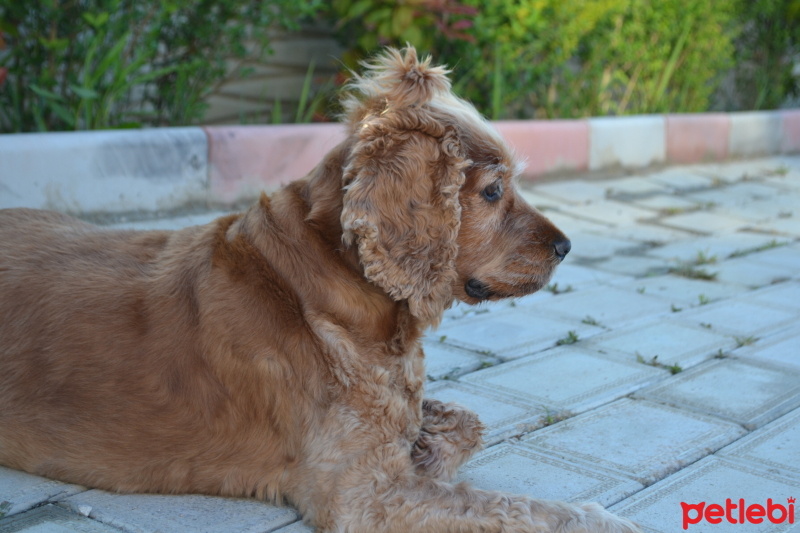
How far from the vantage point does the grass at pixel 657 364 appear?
423 cm

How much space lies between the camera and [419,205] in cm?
284

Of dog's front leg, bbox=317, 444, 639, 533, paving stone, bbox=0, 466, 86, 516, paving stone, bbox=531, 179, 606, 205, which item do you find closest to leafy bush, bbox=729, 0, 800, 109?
paving stone, bbox=531, 179, 606, 205

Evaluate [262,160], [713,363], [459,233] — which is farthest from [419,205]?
[262,160]

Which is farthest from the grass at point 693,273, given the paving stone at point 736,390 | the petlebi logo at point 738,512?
the petlebi logo at point 738,512

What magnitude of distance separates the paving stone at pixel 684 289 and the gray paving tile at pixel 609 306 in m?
0.10

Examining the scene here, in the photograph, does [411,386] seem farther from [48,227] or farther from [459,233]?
[48,227]

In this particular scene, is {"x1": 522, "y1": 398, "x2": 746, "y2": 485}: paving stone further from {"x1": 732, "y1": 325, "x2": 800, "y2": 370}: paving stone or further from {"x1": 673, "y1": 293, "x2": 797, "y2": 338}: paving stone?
{"x1": 673, "y1": 293, "x2": 797, "y2": 338}: paving stone

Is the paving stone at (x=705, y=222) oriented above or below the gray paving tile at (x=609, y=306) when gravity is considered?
above

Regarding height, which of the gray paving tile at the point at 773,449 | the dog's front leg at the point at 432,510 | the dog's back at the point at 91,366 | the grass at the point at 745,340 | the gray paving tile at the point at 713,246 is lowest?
the gray paving tile at the point at 773,449

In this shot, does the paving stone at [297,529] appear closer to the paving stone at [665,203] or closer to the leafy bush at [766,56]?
the paving stone at [665,203]

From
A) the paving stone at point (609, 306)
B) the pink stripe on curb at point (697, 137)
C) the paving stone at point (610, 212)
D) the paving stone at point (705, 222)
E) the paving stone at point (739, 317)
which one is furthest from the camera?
the pink stripe on curb at point (697, 137)

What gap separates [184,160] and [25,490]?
342 cm

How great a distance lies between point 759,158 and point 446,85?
28.5 ft

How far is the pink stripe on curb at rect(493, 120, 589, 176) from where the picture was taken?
8023 millimetres
